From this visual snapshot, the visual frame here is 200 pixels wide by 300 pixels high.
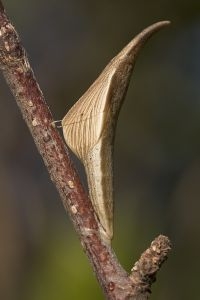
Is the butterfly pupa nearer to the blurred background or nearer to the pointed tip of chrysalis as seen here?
the pointed tip of chrysalis

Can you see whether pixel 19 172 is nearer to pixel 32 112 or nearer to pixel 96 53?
pixel 96 53

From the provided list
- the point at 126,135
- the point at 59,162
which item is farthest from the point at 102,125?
the point at 126,135

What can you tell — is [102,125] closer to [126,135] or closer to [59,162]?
[59,162]

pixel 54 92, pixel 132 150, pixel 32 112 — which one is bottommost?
pixel 132 150

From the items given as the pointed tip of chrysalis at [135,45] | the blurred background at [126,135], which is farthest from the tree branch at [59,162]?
the blurred background at [126,135]

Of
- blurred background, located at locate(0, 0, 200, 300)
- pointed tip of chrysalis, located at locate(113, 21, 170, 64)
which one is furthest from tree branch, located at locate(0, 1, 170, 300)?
blurred background, located at locate(0, 0, 200, 300)

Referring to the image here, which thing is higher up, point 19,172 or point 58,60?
point 58,60

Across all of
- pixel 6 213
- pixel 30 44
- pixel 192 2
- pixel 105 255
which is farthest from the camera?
pixel 30 44

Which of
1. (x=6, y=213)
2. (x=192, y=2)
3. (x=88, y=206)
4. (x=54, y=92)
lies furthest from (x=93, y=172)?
(x=54, y=92)
